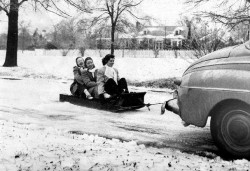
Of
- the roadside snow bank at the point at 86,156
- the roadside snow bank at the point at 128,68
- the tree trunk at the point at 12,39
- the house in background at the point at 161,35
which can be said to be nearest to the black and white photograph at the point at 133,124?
the roadside snow bank at the point at 86,156

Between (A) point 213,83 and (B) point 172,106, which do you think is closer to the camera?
(A) point 213,83

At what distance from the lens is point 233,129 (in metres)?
5.36

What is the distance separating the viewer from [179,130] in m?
7.42

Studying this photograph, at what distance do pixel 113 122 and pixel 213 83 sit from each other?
3.11 metres

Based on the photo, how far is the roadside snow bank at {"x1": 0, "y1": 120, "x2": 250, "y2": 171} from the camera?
4660 millimetres

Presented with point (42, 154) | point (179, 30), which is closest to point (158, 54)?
point (42, 154)

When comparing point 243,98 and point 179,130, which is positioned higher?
point 243,98

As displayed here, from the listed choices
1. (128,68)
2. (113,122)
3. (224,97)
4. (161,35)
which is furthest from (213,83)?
(161,35)

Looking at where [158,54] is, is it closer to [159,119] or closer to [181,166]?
[159,119]

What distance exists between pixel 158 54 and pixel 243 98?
115ft

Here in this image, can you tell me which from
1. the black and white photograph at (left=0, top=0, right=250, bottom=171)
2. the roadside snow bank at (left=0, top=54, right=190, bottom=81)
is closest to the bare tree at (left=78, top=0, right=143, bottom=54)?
the roadside snow bank at (left=0, top=54, right=190, bottom=81)

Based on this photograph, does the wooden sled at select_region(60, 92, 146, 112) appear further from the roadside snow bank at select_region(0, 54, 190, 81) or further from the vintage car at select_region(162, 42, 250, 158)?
the roadside snow bank at select_region(0, 54, 190, 81)

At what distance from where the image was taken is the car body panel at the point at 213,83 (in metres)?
5.19

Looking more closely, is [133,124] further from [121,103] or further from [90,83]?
[90,83]
